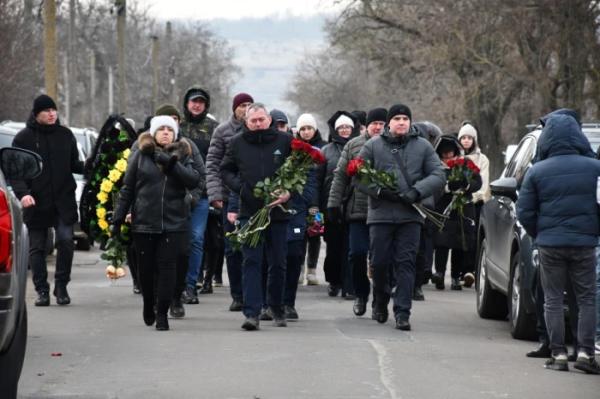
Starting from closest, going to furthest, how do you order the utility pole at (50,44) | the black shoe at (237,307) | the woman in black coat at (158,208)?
the woman in black coat at (158,208)
the black shoe at (237,307)
the utility pole at (50,44)

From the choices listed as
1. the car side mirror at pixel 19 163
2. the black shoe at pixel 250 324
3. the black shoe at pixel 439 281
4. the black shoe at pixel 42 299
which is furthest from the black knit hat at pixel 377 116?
the car side mirror at pixel 19 163

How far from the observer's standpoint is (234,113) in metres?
14.5

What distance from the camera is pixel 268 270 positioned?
12.7 m

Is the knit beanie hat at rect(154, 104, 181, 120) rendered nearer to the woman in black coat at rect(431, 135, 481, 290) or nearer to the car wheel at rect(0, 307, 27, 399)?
the woman in black coat at rect(431, 135, 481, 290)

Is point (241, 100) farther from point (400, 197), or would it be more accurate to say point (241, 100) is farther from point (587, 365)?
point (587, 365)

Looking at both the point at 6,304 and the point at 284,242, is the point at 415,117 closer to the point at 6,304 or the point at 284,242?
the point at 284,242

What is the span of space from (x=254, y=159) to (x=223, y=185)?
130 centimetres

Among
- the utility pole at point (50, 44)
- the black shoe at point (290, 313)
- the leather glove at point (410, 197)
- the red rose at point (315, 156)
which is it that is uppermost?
the utility pole at point (50, 44)

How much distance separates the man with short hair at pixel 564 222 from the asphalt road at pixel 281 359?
0.29 metres

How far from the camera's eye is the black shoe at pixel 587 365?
1022 cm

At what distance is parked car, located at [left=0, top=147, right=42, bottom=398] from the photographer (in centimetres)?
708

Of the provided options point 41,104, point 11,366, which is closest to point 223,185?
point 41,104

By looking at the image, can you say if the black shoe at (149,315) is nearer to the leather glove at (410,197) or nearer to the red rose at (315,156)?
the red rose at (315,156)

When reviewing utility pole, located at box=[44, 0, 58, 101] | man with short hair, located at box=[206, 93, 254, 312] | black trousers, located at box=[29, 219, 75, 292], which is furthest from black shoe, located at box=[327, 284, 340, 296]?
utility pole, located at box=[44, 0, 58, 101]
